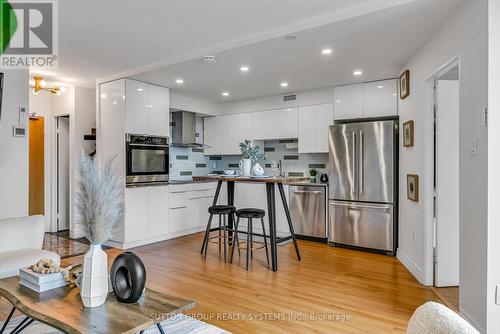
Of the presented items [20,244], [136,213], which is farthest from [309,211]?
[20,244]

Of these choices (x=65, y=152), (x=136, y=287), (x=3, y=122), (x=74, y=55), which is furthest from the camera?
(x=65, y=152)

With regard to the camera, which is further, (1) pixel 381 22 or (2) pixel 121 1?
(1) pixel 381 22

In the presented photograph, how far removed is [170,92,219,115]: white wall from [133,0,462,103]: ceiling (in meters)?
0.29

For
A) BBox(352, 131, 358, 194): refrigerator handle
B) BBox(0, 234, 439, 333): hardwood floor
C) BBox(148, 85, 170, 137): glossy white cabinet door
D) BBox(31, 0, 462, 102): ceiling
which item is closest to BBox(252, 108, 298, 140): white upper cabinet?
BBox(31, 0, 462, 102): ceiling

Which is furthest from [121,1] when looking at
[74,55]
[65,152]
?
[65,152]

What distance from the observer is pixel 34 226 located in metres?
3.15

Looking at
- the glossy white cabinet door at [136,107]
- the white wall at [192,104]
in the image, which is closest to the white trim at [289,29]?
the glossy white cabinet door at [136,107]

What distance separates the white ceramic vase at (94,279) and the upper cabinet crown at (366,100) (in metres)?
4.14

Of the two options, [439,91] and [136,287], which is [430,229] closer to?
[439,91]

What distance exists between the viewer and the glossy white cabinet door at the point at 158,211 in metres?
5.02

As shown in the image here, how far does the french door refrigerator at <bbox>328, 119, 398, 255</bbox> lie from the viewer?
4398 mm

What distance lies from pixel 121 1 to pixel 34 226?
2224mm

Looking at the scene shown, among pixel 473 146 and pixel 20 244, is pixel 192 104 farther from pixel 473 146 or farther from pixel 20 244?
pixel 473 146

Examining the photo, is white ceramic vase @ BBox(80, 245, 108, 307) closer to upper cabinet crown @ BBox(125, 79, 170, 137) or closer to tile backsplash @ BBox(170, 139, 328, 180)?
upper cabinet crown @ BBox(125, 79, 170, 137)
